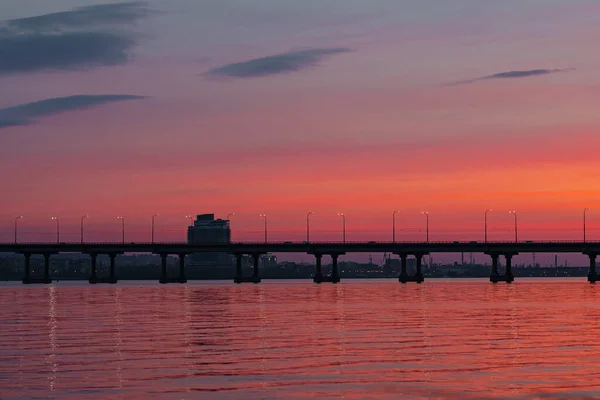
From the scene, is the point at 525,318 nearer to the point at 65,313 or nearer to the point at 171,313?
the point at 171,313

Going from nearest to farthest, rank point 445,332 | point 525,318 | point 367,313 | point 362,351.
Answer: point 362,351 → point 445,332 → point 525,318 → point 367,313

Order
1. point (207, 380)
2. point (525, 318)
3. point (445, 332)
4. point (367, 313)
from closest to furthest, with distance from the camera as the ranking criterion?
point (207, 380)
point (445, 332)
point (525, 318)
point (367, 313)

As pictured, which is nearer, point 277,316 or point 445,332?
point 445,332

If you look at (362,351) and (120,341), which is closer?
(362,351)

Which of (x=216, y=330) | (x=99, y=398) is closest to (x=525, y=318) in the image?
(x=216, y=330)

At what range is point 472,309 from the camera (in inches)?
3920

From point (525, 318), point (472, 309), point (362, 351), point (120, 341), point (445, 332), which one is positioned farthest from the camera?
point (472, 309)

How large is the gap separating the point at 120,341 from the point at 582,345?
23.2m

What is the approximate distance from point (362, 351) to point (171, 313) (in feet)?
139

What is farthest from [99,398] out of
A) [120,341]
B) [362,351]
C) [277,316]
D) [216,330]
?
[277,316]

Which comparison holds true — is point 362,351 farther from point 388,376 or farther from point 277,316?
point 277,316

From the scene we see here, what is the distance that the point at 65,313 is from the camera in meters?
93.8

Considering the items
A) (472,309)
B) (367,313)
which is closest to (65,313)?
(367,313)

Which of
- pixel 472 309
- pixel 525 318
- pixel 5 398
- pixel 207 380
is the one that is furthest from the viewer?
pixel 472 309
